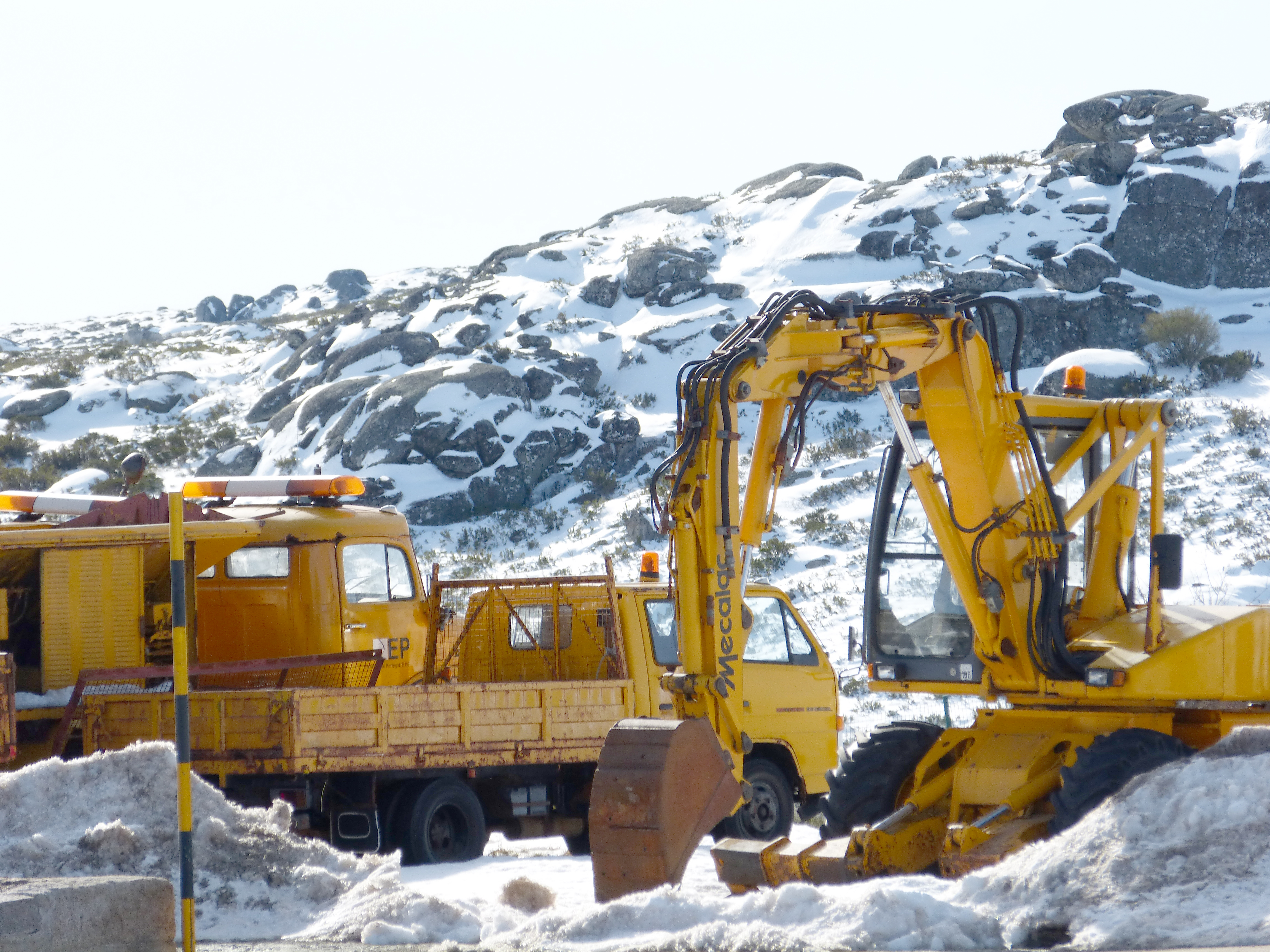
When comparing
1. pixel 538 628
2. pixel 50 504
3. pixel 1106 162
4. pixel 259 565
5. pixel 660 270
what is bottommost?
pixel 538 628

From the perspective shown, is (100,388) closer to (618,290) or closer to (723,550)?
(618,290)

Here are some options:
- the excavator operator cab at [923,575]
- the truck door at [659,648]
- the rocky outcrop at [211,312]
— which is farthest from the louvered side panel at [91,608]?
the rocky outcrop at [211,312]

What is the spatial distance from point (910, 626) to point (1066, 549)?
1.06m

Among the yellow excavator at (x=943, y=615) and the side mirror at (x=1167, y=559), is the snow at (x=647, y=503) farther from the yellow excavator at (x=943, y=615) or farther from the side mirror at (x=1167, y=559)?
the side mirror at (x=1167, y=559)

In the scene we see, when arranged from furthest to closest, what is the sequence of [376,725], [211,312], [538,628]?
[211,312]
[538,628]
[376,725]

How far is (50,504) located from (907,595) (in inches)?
319

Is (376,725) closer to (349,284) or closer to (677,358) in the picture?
(677,358)

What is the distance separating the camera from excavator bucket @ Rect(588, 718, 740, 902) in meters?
6.65

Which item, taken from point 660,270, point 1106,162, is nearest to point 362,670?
point 660,270

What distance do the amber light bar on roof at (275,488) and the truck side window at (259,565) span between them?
0.51m

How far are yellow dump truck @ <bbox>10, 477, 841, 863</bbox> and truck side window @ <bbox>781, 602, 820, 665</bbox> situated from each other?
2 centimetres

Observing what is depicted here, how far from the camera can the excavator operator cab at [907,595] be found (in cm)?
870

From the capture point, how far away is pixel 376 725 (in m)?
10.6

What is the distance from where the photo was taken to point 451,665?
13211 millimetres
